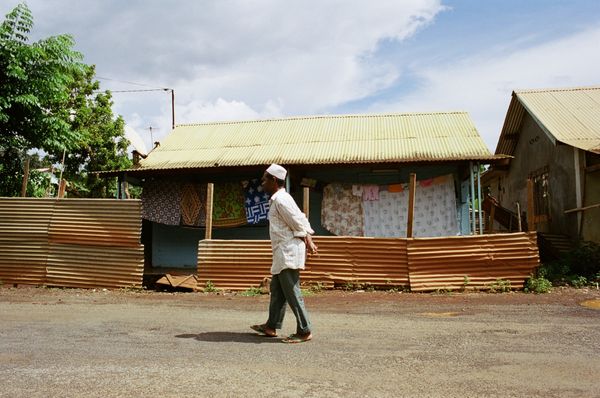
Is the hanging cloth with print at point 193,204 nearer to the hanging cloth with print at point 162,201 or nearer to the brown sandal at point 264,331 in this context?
the hanging cloth with print at point 162,201

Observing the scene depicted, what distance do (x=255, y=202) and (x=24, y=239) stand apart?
5153 millimetres

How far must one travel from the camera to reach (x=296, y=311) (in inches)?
193

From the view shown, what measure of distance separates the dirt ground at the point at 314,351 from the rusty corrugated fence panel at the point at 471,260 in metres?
1.27

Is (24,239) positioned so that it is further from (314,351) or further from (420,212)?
(420,212)

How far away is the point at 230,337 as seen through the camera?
515cm

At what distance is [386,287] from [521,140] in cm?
996

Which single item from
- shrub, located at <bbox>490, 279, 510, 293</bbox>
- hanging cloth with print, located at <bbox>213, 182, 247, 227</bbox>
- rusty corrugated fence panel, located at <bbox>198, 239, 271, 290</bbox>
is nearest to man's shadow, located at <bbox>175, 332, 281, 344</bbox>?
rusty corrugated fence panel, located at <bbox>198, 239, 271, 290</bbox>

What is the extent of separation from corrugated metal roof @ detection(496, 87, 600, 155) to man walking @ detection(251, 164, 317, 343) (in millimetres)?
8475

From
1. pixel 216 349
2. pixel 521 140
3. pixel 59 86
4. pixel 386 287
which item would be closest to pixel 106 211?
pixel 59 86

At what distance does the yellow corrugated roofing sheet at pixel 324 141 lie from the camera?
11977mm

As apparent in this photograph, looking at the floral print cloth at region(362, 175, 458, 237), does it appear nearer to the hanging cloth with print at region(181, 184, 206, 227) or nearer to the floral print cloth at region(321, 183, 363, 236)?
the floral print cloth at region(321, 183, 363, 236)

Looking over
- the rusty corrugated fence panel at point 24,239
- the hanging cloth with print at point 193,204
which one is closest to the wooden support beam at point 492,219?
the hanging cloth with print at point 193,204

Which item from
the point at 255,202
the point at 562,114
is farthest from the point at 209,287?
the point at 562,114

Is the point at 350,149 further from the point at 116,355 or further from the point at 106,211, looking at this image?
the point at 116,355
